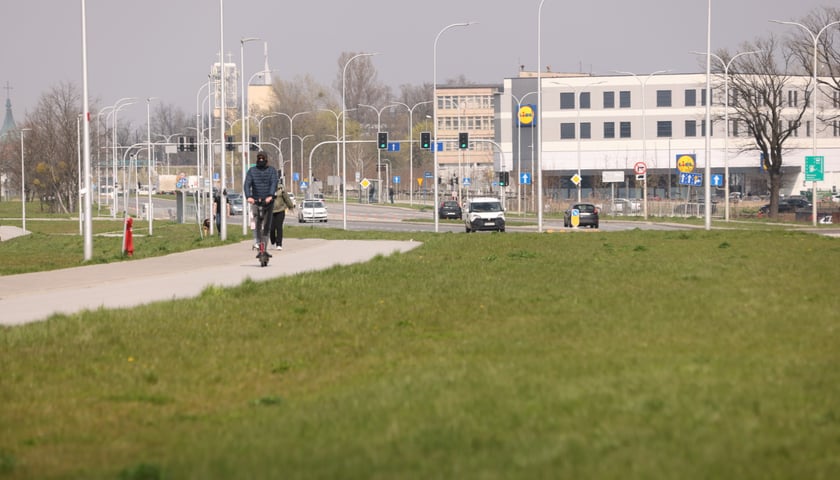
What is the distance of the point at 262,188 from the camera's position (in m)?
22.4

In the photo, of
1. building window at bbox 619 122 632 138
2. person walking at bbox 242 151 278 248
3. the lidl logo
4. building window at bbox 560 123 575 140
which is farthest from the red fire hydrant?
building window at bbox 619 122 632 138

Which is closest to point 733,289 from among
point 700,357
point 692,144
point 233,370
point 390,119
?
point 700,357

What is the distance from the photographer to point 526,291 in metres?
15.4

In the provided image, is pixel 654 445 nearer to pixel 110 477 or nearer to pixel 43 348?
pixel 110 477

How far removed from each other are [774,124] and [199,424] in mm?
76081

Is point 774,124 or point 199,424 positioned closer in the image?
point 199,424

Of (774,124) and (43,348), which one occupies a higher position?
(774,124)

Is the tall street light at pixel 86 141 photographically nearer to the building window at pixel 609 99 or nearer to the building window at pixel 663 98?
the building window at pixel 609 99

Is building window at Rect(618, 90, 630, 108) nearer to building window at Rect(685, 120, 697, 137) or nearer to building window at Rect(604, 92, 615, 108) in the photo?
building window at Rect(604, 92, 615, 108)

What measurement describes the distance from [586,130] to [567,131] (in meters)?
1.86

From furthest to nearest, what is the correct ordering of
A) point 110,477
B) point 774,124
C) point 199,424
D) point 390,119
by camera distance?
1. point 390,119
2. point 774,124
3. point 199,424
4. point 110,477

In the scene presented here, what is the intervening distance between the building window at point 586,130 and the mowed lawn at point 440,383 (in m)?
97.3

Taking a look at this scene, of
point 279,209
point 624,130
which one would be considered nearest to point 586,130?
point 624,130

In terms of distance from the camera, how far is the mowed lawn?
19.8ft
